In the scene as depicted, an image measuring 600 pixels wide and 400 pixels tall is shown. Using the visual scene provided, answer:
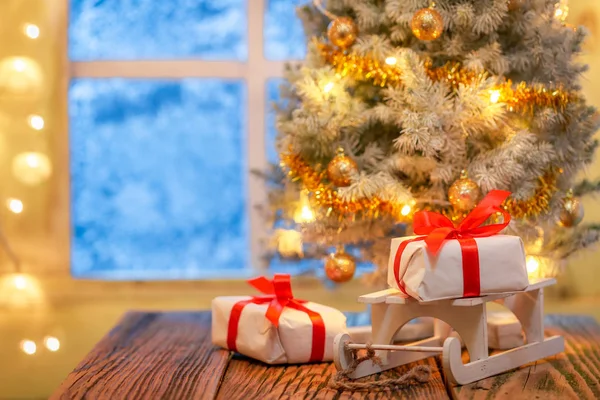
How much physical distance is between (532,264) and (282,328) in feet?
1.96

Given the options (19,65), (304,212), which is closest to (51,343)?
(19,65)

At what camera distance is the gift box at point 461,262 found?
119cm

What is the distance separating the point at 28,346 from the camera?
95.7 inches

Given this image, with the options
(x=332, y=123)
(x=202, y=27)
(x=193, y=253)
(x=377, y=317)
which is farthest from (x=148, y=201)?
(x=377, y=317)

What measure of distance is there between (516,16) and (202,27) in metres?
1.23

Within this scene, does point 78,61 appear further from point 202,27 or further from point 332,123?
point 332,123

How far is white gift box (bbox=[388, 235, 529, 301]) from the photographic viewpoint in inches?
46.9

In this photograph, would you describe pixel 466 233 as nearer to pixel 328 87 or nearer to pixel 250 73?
pixel 328 87

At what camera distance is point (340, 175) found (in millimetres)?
1557

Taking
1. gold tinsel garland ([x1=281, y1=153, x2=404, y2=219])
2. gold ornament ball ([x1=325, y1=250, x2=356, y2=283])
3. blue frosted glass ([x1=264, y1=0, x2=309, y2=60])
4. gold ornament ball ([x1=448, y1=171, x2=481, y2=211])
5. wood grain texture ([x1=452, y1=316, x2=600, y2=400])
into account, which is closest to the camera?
wood grain texture ([x1=452, y1=316, x2=600, y2=400])

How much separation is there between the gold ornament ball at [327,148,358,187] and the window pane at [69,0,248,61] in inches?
41.0

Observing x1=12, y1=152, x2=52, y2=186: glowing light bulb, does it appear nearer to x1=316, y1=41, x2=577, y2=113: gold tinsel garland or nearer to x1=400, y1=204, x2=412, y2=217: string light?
x1=316, y1=41, x2=577, y2=113: gold tinsel garland

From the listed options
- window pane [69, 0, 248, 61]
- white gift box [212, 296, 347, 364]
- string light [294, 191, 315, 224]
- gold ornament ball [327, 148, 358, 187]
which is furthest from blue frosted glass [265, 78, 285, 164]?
white gift box [212, 296, 347, 364]

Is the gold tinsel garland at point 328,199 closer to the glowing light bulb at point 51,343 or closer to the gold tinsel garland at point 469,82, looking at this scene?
the gold tinsel garland at point 469,82
